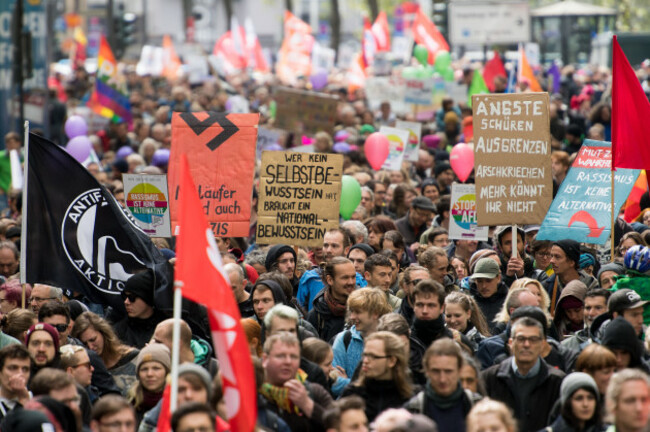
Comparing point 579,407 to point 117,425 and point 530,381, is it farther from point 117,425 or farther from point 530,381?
point 117,425

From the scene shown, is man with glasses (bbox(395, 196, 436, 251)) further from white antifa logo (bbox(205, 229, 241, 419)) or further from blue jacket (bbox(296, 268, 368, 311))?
white antifa logo (bbox(205, 229, 241, 419))

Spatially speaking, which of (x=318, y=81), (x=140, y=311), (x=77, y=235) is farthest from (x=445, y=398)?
(x=318, y=81)

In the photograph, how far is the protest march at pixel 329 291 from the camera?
6.02 m

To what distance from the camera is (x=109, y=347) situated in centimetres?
797

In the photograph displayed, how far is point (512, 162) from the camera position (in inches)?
410

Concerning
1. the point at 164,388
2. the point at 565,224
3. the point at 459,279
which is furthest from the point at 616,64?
the point at 164,388

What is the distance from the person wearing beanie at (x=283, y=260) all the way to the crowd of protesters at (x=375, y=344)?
0.01 meters

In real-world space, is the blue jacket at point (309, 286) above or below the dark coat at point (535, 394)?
above

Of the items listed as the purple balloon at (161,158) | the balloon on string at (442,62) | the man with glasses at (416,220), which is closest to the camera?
the man with glasses at (416,220)

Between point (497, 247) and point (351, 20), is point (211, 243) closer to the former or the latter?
point (497, 247)

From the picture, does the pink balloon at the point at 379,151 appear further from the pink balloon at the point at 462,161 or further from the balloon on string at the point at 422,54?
the balloon on string at the point at 422,54

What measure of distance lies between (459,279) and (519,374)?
148 inches

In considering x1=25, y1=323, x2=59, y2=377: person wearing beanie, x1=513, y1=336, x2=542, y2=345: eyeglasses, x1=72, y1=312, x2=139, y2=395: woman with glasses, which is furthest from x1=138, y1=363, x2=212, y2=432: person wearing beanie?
x1=513, y1=336, x2=542, y2=345: eyeglasses

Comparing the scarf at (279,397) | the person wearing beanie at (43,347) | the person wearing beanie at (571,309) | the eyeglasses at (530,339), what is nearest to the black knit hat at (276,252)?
the person wearing beanie at (571,309)
